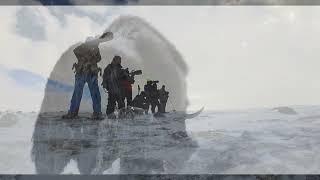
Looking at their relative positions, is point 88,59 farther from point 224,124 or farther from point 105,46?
point 224,124

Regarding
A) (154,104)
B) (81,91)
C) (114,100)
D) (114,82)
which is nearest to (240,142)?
(154,104)

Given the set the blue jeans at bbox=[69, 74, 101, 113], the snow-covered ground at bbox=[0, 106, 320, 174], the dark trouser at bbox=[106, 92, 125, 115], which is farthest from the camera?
the dark trouser at bbox=[106, 92, 125, 115]

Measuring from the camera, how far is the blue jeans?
1026 centimetres

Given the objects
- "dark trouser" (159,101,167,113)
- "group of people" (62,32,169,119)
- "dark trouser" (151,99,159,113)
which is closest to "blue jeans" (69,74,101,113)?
"group of people" (62,32,169,119)

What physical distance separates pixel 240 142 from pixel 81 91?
12.1ft

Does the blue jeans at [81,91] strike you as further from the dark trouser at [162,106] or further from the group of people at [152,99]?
the dark trouser at [162,106]

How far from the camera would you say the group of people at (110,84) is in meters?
10.3

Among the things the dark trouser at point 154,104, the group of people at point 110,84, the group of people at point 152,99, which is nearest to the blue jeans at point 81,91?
the group of people at point 110,84

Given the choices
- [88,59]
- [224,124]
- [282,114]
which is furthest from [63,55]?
[282,114]

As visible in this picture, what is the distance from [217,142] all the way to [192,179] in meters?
1.09

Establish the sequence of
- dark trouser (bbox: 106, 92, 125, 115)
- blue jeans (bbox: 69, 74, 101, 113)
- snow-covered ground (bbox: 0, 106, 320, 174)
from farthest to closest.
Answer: dark trouser (bbox: 106, 92, 125, 115) < blue jeans (bbox: 69, 74, 101, 113) < snow-covered ground (bbox: 0, 106, 320, 174)

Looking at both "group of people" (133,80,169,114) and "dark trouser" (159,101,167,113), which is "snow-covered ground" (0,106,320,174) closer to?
"dark trouser" (159,101,167,113)

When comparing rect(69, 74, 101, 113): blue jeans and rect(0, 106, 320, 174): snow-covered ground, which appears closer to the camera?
rect(0, 106, 320, 174): snow-covered ground

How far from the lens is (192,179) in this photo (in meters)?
9.34
